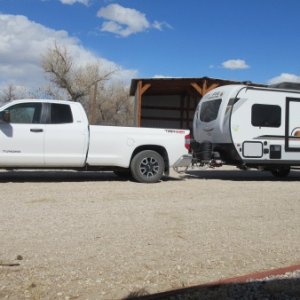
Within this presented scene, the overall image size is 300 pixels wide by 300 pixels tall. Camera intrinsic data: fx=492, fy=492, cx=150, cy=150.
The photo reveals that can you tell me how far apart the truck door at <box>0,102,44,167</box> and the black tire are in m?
2.21

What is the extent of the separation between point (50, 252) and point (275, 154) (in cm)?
951

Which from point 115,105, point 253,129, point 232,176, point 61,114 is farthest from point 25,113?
point 115,105

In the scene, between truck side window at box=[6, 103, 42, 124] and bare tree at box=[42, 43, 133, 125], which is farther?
bare tree at box=[42, 43, 133, 125]

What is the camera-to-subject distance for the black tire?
11.7 metres

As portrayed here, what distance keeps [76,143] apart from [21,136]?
1.22 metres

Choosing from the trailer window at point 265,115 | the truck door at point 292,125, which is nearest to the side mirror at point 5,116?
the trailer window at point 265,115

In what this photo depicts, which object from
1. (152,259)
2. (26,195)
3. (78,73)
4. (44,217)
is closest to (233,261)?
(152,259)

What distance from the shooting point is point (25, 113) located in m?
10.9

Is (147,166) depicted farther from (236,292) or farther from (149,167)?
(236,292)

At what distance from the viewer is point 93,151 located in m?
11.3

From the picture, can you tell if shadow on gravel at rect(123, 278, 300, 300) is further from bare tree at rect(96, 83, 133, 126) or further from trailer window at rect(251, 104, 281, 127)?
bare tree at rect(96, 83, 133, 126)

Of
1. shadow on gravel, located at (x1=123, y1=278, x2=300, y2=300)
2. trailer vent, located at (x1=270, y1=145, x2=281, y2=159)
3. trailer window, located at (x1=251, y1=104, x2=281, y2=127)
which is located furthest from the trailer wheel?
shadow on gravel, located at (x1=123, y1=278, x2=300, y2=300)

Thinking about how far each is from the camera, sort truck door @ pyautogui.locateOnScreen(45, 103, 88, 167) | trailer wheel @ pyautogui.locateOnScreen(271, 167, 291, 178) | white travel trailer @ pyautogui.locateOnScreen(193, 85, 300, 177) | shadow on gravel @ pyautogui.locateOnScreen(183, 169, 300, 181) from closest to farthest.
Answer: truck door @ pyautogui.locateOnScreen(45, 103, 88, 167)
white travel trailer @ pyautogui.locateOnScreen(193, 85, 300, 177)
shadow on gravel @ pyautogui.locateOnScreen(183, 169, 300, 181)
trailer wheel @ pyautogui.locateOnScreen(271, 167, 291, 178)

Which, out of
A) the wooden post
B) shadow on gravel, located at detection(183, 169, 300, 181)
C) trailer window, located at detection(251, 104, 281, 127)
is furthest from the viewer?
the wooden post
